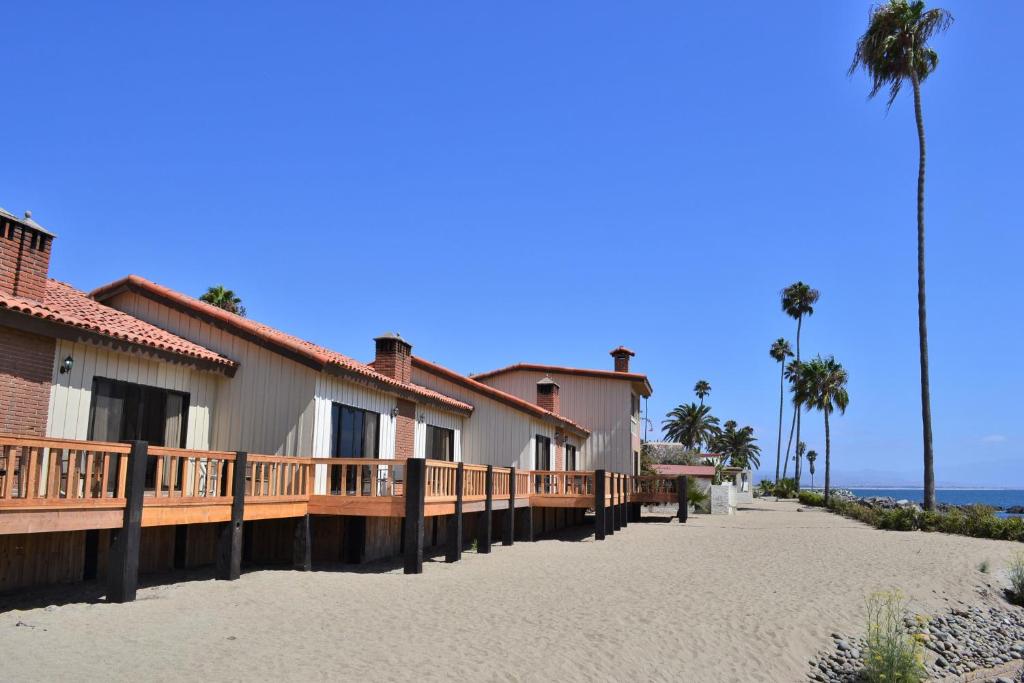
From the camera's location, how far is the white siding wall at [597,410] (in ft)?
118

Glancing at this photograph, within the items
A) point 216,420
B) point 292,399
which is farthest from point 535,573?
point 216,420

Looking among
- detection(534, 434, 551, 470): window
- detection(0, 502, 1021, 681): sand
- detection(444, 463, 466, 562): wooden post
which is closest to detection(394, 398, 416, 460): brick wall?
detection(444, 463, 466, 562): wooden post

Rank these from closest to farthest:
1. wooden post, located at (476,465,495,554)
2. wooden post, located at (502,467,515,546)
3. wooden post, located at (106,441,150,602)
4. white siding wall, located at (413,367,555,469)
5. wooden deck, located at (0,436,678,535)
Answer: wooden deck, located at (0,436,678,535) → wooden post, located at (106,441,150,602) → wooden post, located at (476,465,495,554) → wooden post, located at (502,467,515,546) → white siding wall, located at (413,367,555,469)

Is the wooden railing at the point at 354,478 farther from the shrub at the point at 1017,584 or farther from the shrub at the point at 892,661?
the shrub at the point at 1017,584

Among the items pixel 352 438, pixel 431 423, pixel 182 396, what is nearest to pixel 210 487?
pixel 182 396

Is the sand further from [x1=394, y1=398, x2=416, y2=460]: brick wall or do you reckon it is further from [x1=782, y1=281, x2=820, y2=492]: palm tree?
[x1=782, y1=281, x2=820, y2=492]: palm tree

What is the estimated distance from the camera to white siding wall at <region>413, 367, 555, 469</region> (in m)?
26.0

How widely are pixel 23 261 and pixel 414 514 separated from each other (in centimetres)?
756

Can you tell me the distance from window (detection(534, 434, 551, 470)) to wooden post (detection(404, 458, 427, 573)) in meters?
12.8

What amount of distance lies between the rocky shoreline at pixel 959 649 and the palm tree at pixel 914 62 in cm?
1777

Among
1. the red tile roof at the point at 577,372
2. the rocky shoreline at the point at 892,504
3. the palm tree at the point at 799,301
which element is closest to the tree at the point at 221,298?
the red tile roof at the point at 577,372

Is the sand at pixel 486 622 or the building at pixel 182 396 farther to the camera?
the building at pixel 182 396

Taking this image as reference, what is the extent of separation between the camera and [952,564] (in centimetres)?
2052

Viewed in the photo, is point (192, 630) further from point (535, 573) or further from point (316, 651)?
point (535, 573)
